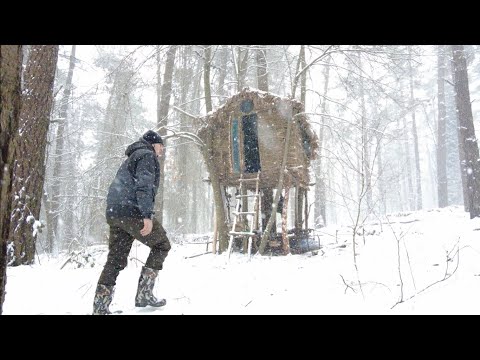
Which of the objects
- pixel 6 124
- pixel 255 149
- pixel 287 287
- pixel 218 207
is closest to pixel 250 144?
pixel 255 149

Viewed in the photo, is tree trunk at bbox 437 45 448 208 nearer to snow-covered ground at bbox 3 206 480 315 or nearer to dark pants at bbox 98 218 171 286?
snow-covered ground at bbox 3 206 480 315

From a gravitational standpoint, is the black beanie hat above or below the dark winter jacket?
above

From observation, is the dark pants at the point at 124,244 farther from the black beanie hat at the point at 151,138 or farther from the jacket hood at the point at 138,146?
the black beanie hat at the point at 151,138

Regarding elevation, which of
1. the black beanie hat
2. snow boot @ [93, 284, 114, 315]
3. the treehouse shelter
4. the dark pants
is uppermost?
the treehouse shelter

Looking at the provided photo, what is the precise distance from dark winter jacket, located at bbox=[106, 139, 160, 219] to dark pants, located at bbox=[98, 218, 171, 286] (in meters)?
0.10

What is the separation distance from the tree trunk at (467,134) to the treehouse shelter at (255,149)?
16.2ft

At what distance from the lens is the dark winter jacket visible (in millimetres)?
3307

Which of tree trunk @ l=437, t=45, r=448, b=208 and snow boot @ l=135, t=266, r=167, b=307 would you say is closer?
snow boot @ l=135, t=266, r=167, b=307

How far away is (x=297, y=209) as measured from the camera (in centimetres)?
1100

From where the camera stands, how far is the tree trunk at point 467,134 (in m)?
10.3

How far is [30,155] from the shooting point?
17.5 feet

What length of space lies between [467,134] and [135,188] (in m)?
11.3

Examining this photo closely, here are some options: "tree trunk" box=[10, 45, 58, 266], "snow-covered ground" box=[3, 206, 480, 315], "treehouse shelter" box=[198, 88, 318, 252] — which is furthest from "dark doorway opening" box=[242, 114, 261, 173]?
"tree trunk" box=[10, 45, 58, 266]
